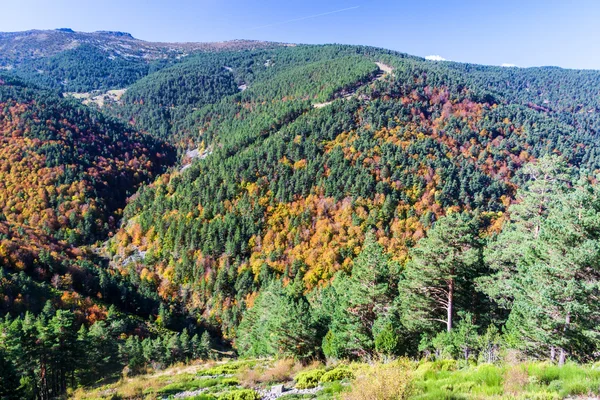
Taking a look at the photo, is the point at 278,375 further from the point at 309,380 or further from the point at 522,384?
the point at 522,384

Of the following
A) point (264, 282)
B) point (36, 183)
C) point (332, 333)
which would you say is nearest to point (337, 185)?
point (264, 282)

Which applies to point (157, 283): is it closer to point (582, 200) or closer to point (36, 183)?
point (36, 183)

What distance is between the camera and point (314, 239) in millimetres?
109125

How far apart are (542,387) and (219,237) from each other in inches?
4283

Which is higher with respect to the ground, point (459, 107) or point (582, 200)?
point (459, 107)

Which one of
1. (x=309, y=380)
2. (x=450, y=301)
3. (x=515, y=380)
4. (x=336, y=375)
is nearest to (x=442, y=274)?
(x=450, y=301)

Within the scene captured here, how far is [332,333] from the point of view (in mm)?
30219

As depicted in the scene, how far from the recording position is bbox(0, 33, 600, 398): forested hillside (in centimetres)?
2239

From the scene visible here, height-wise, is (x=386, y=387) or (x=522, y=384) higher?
(x=386, y=387)

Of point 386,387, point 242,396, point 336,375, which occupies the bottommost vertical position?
point 242,396

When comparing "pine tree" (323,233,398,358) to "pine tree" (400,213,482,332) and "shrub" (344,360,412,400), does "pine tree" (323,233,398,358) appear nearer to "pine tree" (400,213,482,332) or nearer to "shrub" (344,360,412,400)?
"pine tree" (400,213,482,332)

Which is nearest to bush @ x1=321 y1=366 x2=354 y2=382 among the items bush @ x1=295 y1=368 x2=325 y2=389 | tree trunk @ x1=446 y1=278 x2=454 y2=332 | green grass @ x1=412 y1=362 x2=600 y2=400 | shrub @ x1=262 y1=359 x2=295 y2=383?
bush @ x1=295 y1=368 x2=325 y2=389

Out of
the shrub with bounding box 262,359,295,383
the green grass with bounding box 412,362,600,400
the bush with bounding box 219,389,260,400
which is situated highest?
the green grass with bounding box 412,362,600,400

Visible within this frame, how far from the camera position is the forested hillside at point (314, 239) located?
2239 centimetres
